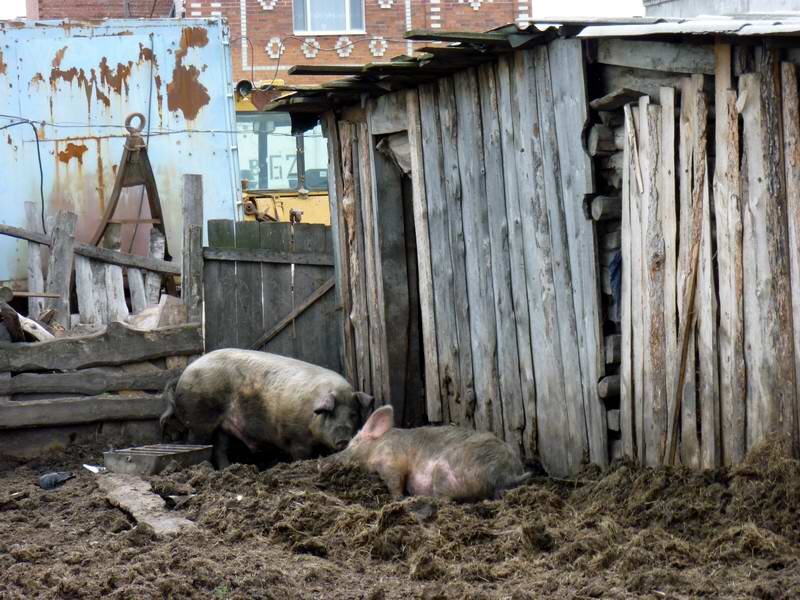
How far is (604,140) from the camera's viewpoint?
7281mm

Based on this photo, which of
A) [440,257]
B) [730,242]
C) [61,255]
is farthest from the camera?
[61,255]

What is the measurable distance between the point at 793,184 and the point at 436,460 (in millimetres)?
2657

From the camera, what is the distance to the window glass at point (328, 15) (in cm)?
3005

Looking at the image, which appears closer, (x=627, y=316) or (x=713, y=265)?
(x=713, y=265)

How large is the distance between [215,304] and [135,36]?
21.5 feet

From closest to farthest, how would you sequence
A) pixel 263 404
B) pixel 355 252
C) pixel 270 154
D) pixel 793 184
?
pixel 793 184, pixel 263 404, pixel 355 252, pixel 270 154

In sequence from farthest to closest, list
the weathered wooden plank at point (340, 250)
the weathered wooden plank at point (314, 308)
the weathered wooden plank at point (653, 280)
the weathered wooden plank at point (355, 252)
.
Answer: the weathered wooden plank at point (314, 308) → the weathered wooden plank at point (340, 250) → the weathered wooden plank at point (355, 252) → the weathered wooden plank at point (653, 280)

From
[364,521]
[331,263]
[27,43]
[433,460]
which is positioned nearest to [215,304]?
[331,263]

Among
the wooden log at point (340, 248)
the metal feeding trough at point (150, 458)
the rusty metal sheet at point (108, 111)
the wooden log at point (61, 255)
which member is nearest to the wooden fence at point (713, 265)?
the metal feeding trough at point (150, 458)

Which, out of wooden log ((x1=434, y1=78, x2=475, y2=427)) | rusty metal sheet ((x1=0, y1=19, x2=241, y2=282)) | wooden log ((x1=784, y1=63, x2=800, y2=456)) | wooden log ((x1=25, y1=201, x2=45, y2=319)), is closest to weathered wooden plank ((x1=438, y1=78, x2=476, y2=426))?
wooden log ((x1=434, y1=78, x2=475, y2=427))

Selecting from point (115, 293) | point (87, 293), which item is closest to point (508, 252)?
point (115, 293)

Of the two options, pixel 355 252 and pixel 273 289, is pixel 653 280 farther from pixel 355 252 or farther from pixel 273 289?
pixel 273 289

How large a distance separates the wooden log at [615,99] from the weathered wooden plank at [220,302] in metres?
4.60

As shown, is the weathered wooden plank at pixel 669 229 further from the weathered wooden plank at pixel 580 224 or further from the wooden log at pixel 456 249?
the wooden log at pixel 456 249
